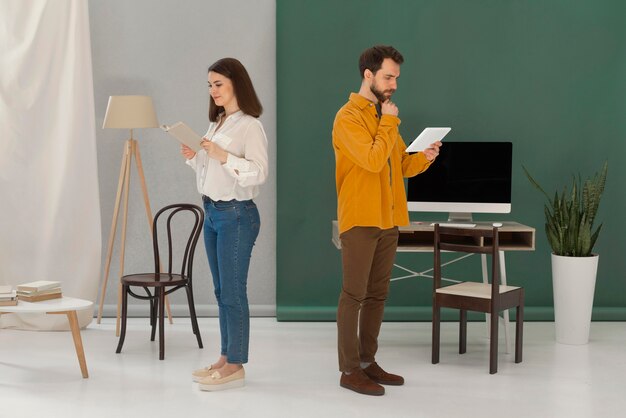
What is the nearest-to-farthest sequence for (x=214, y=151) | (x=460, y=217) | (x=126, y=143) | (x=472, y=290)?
(x=214, y=151) → (x=472, y=290) → (x=460, y=217) → (x=126, y=143)

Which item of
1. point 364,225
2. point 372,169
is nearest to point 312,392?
point 364,225

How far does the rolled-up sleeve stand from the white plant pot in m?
2.28

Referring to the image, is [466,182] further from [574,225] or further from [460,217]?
[574,225]

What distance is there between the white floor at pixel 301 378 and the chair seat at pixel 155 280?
16.4 inches

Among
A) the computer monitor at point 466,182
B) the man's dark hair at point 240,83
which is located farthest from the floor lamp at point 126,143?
the computer monitor at point 466,182

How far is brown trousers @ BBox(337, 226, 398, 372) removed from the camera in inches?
154

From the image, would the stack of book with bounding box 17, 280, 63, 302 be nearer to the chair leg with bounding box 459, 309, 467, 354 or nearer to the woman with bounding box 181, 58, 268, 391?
the woman with bounding box 181, 58, 268, 391

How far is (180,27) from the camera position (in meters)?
5.79

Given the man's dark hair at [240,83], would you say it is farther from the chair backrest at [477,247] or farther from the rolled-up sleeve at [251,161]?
the chair backrest at [477,247]

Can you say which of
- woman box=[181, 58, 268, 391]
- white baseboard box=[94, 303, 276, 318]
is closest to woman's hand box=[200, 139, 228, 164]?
woman box=[181, 58, 268, 391]

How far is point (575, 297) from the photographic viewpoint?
17.0 feet

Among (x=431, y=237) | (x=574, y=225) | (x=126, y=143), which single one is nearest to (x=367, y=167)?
(x=431, y=237)

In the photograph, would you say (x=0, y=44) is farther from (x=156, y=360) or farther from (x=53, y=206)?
(x=156, y=360)

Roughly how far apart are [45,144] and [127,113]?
0.68m
